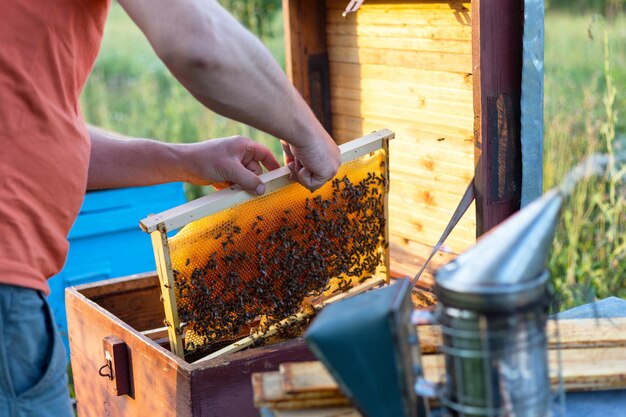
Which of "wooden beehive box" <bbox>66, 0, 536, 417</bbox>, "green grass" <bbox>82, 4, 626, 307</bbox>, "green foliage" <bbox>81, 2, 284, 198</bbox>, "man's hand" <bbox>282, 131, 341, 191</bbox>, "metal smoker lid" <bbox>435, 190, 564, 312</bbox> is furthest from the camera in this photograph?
"green foliage" <bbox>81, 2, 284, 198</bbox>

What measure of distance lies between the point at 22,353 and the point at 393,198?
1.66m

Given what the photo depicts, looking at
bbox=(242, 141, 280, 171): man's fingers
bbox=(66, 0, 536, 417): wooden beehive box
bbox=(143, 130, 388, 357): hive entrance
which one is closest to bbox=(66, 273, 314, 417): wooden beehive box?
bbox=(66, 0, 536, 417): wooden beehive box

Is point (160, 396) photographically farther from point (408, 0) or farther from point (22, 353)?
point (408, 0)

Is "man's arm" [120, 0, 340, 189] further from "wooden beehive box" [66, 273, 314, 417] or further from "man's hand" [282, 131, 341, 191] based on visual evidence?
"wooden beehive box" [66, 273, 314, 417]

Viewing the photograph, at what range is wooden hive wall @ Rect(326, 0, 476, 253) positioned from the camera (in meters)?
2.43

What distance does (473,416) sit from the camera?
980 millimetres

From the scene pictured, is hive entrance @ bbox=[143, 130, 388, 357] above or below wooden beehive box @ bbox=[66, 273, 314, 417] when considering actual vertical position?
above

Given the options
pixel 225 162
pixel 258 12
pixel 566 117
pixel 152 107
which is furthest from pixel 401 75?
pixel 152 107

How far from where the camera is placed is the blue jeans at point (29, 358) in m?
1.43

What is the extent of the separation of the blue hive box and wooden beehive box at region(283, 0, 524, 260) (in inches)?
29.7

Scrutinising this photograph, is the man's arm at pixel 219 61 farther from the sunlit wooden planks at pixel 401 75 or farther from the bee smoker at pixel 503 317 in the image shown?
the sunlit wooden planks at pixel 401 75

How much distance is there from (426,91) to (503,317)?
1.73m

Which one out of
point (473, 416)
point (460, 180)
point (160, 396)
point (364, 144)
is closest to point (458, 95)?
point (460, 180)

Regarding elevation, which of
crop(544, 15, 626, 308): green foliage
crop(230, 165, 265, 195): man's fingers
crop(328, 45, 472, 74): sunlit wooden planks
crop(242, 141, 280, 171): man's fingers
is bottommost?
crop(544, 15, 626, 308): green foliage
